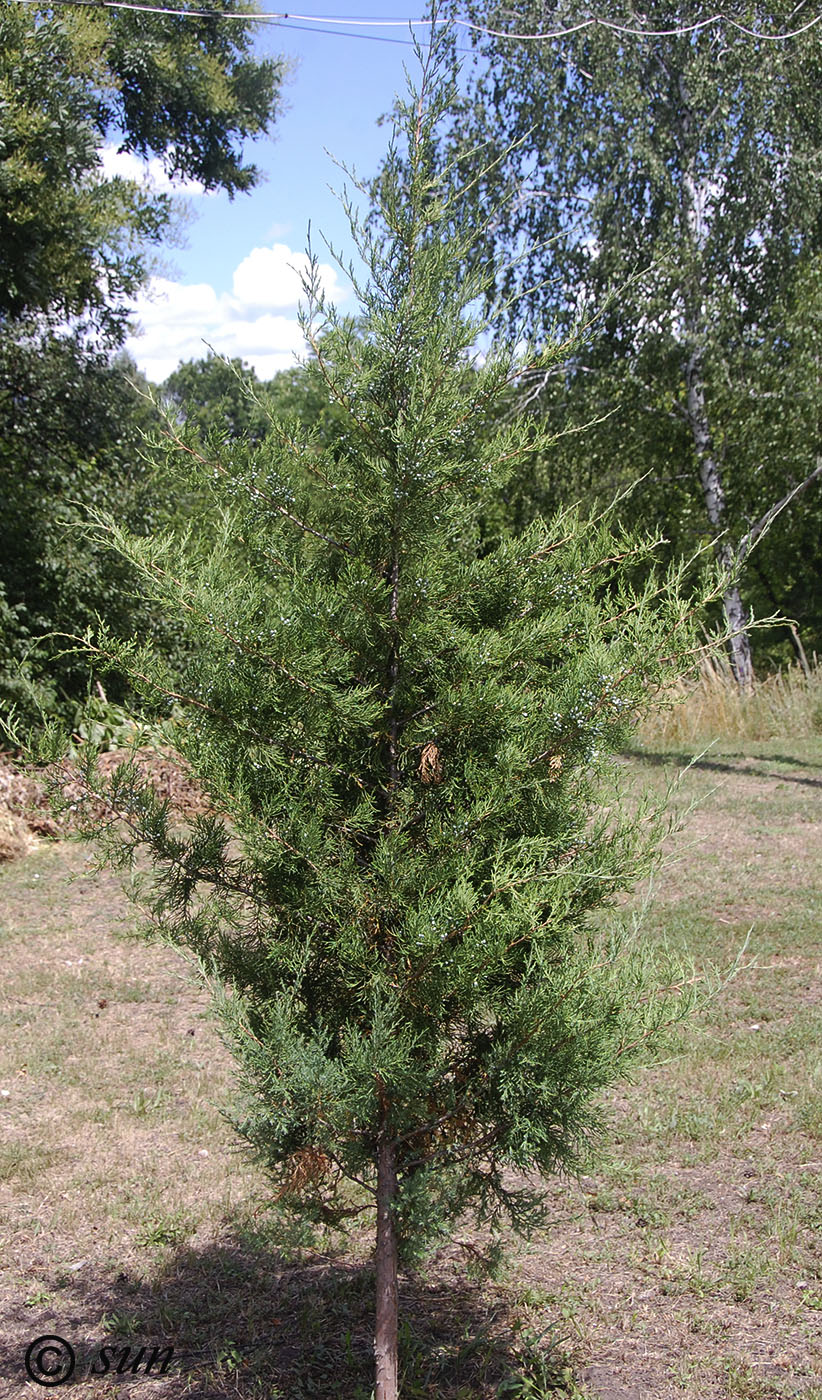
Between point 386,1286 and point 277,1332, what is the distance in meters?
0.80

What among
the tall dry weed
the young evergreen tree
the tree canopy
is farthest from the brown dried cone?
the tall dry weed

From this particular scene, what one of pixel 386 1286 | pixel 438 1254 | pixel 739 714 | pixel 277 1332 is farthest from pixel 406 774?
pixel 739 714

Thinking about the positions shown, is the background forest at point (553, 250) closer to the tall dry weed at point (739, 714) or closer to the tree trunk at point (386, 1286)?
the tall dry weed at point (739, 714)

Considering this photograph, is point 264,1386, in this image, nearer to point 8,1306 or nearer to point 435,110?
point 8,1306

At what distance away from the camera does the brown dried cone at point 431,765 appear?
2678 mm

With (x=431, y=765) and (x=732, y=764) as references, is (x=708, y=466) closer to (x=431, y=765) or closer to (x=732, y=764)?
(x=732, y=764)

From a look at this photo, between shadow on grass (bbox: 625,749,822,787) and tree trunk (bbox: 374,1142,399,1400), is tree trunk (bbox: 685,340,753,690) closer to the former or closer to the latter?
shadow on grass (bbox: 625,749,822,787)

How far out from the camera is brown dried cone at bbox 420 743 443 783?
268 cm

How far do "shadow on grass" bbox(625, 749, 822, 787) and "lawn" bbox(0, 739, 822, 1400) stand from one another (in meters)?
5.79

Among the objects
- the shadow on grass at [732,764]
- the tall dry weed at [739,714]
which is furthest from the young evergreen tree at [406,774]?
the tall dry weed at [739,714]

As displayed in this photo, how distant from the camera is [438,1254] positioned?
12.7 ft

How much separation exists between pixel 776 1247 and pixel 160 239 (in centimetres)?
1087

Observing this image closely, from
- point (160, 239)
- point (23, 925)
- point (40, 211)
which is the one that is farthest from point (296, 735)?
point (160, 239)

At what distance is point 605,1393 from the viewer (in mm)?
2990
